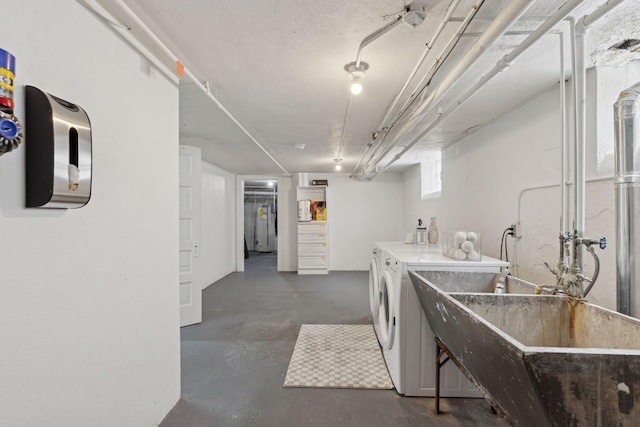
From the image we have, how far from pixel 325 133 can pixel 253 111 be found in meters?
0.95

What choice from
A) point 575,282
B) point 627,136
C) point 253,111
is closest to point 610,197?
point 627,136

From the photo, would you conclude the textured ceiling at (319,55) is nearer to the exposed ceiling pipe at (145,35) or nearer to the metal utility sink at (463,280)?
the exposed ceiling pipe at (145,35)

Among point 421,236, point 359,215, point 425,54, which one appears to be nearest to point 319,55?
point 425,54

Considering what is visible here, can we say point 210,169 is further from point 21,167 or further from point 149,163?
point 21,167

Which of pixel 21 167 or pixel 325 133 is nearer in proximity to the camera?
pixel 21 167

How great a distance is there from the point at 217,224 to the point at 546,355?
5.06 m

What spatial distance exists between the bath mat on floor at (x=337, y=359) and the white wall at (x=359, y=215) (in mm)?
3035

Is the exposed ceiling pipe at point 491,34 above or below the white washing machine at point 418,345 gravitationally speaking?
above

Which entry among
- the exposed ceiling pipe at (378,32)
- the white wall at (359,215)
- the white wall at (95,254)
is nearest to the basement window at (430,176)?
the white wall at (359,215)

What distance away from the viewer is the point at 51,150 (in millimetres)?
903

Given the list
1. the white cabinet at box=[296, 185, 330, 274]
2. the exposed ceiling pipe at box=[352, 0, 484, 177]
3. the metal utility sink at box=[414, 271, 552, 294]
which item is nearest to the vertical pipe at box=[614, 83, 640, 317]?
the metal utility sink at box=[414, 271, 552, 294]

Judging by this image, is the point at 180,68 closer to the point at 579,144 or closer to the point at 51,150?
the point at 51,150

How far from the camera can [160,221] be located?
1602 millimetres

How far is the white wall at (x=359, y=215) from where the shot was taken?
19.9 ft
